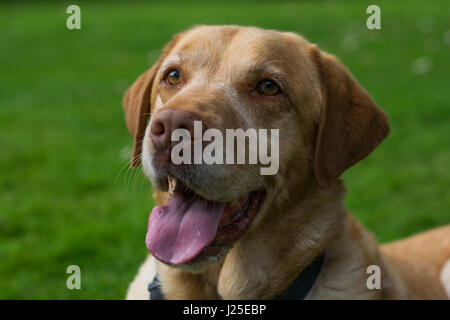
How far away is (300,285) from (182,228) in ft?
2.93

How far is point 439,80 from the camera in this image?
10.7 m

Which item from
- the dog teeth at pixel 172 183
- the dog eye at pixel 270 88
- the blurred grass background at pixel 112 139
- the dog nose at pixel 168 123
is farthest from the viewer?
the blurred grass background at pixel 112 139

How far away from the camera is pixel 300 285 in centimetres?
381

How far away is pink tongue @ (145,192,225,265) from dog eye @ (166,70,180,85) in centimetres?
80

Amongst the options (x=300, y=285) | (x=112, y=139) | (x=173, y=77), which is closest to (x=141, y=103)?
(x=173, y=77)

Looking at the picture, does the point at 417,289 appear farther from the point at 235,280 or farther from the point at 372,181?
the point at 372,181

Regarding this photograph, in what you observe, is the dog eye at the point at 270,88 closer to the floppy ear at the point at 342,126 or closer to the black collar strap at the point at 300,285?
the floppy ear at the point at 342,126

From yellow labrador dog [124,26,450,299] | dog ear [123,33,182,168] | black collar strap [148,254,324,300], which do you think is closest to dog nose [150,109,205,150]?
yellow labrador dog [124,26,450,299]

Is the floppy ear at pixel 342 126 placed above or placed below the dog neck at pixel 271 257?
above

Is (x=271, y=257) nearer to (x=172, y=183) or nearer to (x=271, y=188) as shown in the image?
(x=271, y=188)

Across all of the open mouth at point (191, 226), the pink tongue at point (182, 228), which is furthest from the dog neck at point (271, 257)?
the pink tongue at point (182, 228)

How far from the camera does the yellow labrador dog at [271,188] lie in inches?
136

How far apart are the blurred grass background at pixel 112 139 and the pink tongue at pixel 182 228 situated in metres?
0.88

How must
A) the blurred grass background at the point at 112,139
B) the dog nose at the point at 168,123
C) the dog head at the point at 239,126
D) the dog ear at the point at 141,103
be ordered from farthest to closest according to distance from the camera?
the blurred grass background at the point at 112,139
the dog ear at the point at 141,103
the dog head at the point at 239,126
the dog nose at the point at 168,123
